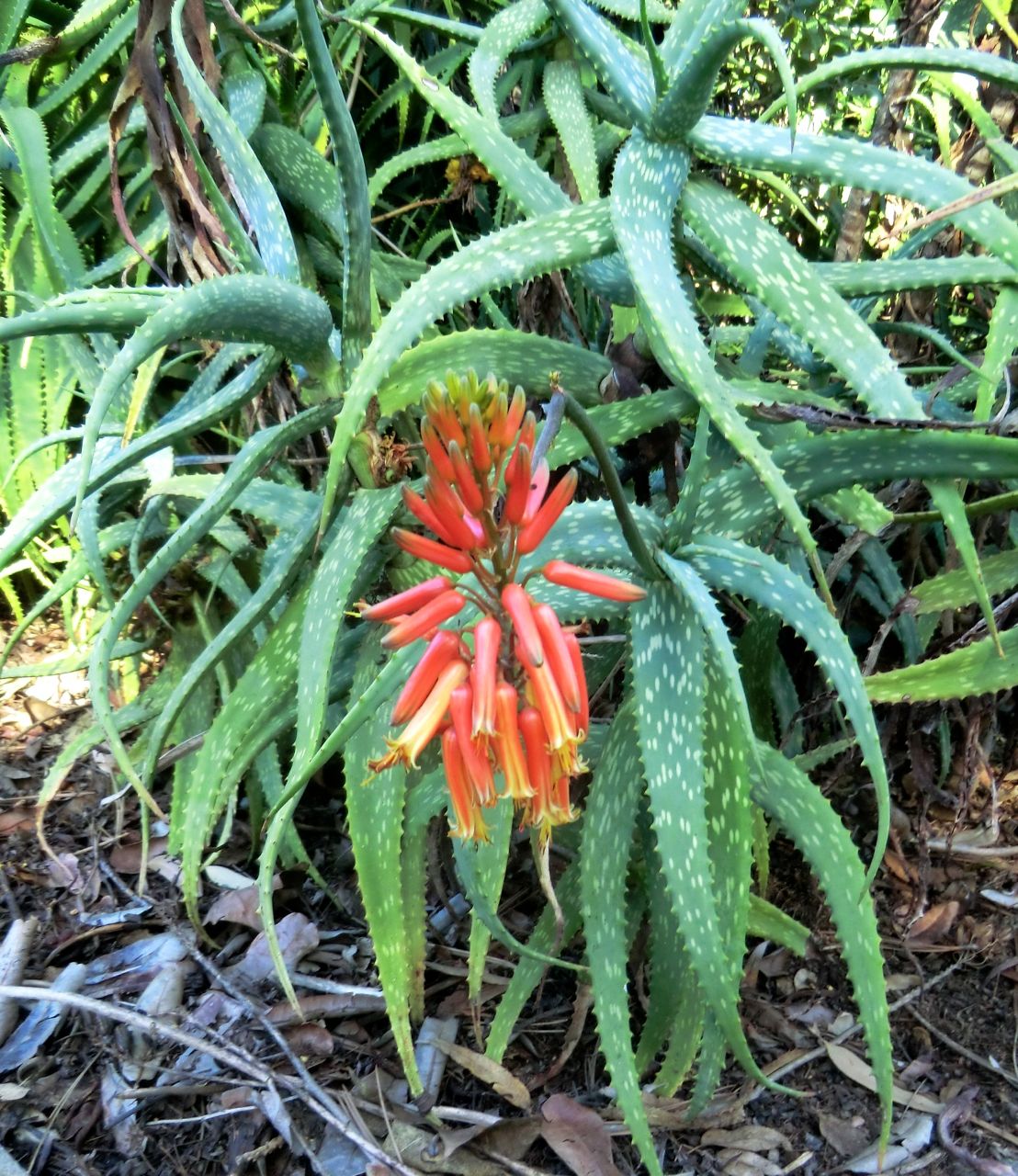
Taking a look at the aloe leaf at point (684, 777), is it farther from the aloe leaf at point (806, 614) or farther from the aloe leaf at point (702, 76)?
the aloe leaf at point (702, 76)

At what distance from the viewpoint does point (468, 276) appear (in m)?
0.56

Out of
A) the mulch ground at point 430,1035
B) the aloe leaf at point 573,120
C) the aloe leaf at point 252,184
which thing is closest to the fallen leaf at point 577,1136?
the mulch ground at point 430,1035

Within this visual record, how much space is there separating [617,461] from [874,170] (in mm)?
374

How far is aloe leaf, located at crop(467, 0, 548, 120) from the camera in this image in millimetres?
845

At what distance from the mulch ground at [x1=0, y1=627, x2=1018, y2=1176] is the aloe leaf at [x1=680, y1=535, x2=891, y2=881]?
453 mm

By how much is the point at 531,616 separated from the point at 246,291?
316 mm

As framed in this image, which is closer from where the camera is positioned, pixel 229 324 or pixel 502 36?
pixel 229 324

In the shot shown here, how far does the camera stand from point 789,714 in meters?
0.99

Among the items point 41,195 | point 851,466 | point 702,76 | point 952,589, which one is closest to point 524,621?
point 851,466

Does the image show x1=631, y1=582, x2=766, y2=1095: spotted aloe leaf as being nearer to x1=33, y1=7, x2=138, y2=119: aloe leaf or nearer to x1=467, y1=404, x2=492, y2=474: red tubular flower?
x1=467, y1=404, x2=492, y2=474: red tubular flower

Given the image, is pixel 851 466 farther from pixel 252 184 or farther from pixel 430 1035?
pixel 430 1035

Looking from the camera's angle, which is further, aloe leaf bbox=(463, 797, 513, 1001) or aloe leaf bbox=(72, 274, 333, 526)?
aloe leaf bbox=(463, 797, 513, 1001)

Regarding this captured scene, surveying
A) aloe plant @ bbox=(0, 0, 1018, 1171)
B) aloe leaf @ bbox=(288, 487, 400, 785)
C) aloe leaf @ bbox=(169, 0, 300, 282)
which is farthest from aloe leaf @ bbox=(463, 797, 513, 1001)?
aloe leaf @ bbox=(169, 0, 300, 282)

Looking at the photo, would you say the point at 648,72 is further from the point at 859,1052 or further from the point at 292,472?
the point at 859,1052
